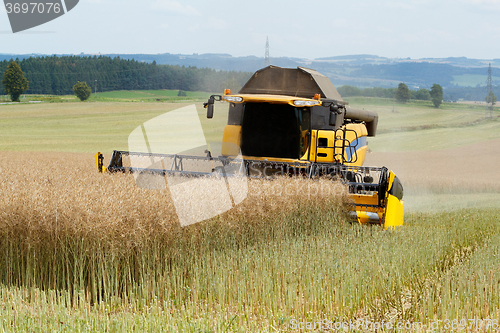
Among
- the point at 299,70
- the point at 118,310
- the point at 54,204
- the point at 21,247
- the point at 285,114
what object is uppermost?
the point at 299,70

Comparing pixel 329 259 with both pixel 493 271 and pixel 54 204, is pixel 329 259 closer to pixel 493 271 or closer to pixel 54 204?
pixel 493 271

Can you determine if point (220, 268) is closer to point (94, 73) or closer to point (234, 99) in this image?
point (234, 99)

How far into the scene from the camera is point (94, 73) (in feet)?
275

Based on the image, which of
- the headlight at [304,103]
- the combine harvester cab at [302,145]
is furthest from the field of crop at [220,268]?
the headlight at [304,103]

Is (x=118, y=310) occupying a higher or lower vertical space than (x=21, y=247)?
lower

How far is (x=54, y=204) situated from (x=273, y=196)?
2812 millimetres

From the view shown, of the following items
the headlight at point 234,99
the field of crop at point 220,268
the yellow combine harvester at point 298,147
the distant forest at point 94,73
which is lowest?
the field of crop at point 220,268

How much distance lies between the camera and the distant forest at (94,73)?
76.4 metres

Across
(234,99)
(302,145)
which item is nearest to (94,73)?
(234,99)

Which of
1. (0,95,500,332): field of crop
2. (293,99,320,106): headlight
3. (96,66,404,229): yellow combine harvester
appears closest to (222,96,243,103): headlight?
(96,66,404,229): yellow combine harvester

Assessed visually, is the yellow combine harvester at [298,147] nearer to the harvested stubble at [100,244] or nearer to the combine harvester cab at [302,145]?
the combine harvester cab at [302,145]

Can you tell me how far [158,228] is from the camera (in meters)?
4.86

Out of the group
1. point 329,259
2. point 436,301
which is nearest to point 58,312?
point 329,259

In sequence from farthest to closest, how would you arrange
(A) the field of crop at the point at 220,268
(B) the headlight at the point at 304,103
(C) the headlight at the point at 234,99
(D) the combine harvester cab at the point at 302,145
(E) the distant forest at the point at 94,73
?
(E) the distant forest at the point at 94,73, (C) the headlight at the point at 234,99, (B) the headlight at the point at 304,103, (D) the combine harvester cab at the point at 302,145, (A) the field of crop at the point at 220,268
